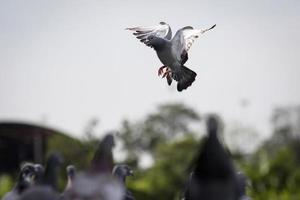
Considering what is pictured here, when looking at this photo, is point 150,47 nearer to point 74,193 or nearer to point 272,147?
point 74,193

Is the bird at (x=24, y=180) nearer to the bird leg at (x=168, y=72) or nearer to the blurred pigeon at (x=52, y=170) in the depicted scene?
the blurred pigeon at (x=52, y=170)

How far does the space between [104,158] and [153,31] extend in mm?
1673

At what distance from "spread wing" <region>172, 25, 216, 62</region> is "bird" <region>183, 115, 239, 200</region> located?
164 cm

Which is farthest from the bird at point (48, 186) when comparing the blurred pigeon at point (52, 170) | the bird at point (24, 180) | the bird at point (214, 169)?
the bird at point (24, 180)

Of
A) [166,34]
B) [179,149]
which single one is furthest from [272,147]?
[166,34]

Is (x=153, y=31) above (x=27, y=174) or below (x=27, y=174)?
above

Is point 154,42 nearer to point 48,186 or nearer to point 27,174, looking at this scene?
point 27,174

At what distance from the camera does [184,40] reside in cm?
671

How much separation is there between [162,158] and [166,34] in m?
36.2

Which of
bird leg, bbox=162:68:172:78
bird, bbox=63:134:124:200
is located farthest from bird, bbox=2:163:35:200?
bird leg, bbox=162:68:172:78

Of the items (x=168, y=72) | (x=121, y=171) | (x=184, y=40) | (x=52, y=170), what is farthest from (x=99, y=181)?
(x=184, y=40)

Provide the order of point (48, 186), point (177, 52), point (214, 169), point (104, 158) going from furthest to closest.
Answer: point (177, 52)
point (104, 158)
point (48, 186)
point (214, 169)

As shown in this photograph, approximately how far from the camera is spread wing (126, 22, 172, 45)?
6.92 m

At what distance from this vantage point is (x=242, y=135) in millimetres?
50875
